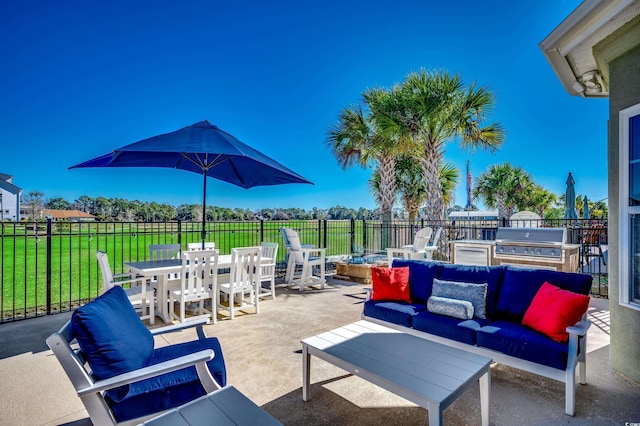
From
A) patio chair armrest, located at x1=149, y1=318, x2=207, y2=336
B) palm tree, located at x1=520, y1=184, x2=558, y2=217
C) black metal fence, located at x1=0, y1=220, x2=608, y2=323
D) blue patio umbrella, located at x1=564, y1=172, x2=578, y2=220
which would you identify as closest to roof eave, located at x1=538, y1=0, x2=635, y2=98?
patio chair armrest, located at x1=149, y1=318, x2=207, y2=336

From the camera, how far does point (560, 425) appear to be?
2.08 m

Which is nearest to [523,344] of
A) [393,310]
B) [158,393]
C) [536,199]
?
[393,310]

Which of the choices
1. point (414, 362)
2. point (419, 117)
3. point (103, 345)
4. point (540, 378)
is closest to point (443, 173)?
point (419, 117)

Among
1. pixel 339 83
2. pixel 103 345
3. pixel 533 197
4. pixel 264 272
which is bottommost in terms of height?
pixel 264 272

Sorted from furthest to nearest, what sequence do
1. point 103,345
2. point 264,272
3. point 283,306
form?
point 264,272 → point 283,306 → point 103,345

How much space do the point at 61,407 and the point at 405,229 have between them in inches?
347

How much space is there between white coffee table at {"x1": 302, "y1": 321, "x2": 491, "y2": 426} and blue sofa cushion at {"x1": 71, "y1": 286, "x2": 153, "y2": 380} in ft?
3.92

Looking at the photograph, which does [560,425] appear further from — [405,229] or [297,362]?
[405,229]

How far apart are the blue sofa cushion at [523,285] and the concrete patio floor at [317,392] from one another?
0.56 meters

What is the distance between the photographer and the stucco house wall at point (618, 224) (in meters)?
2.65

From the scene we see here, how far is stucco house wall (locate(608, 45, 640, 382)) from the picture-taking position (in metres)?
2.65

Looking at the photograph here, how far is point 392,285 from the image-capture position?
11.8 feet

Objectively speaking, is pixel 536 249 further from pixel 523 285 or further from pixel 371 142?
pixel 371 142

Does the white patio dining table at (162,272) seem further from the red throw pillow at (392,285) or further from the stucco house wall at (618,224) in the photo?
the stucco house wall at (618,224)
